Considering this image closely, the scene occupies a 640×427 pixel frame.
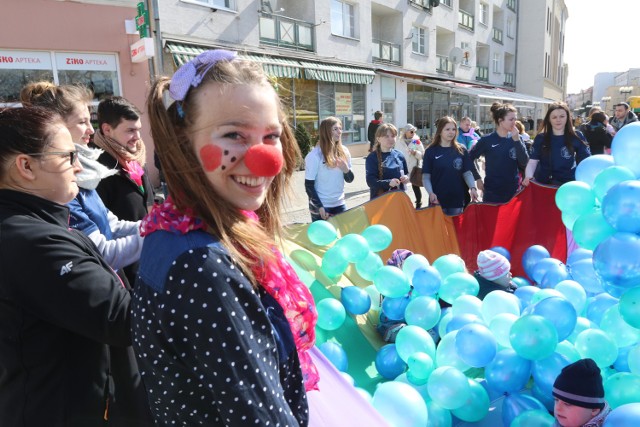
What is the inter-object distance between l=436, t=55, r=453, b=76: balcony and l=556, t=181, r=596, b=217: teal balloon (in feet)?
64.3

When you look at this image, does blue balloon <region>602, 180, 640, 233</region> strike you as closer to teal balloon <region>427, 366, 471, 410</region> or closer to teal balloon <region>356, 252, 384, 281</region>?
teal balloon <region>427, 366, 471, 410</region>

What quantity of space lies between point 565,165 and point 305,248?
296 cm

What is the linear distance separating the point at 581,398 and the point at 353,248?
198 cm

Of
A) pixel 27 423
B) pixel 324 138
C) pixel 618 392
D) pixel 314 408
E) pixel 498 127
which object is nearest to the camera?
pixel 27 423

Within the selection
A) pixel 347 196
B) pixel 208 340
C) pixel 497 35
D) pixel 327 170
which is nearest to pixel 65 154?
pixel 208 340

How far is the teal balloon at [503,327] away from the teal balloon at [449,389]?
461 millimetres

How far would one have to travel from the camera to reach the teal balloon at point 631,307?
240cm

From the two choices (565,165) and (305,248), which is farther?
(565,165)

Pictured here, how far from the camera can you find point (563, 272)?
11.8 ft

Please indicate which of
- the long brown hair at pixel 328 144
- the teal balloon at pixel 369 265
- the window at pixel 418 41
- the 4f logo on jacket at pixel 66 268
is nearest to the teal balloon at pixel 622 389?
the teal balloon at pixel 369 265

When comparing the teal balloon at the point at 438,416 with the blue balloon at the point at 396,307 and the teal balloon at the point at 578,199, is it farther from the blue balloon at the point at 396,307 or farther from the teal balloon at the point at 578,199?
the teal balloon at the point at 578,199

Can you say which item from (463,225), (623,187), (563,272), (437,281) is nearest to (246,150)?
(623,187)

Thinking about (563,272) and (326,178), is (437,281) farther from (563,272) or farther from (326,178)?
(326,178)

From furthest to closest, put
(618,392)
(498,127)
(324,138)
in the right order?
(498,127)
(324,138)
(618,392)
